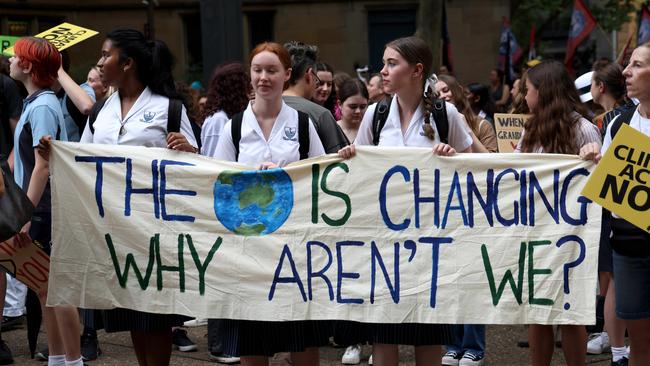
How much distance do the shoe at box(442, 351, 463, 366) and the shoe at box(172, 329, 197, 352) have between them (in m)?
1.82

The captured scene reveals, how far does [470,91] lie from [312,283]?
17.0 feet

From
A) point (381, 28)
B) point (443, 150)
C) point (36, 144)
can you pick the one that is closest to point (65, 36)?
point (36, 144)

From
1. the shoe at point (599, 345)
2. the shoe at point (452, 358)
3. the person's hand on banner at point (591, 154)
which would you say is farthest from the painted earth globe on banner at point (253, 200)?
the shoe at point (599, 345)

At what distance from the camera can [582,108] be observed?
6.28m

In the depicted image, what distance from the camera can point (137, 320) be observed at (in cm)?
585

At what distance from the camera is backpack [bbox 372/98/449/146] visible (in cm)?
561

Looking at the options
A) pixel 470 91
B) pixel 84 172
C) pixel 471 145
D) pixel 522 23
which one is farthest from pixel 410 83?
pixel 522 23

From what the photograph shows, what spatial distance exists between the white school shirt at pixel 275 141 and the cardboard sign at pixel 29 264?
58.9 inches

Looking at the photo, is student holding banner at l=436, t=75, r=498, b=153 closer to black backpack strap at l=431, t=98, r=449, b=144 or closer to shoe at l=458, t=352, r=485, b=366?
shoe at l=458, t=352, r=485, b=366

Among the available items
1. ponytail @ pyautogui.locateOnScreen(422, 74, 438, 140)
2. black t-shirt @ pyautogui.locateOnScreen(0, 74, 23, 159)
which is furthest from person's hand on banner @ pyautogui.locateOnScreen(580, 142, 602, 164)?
black t-shirt @ pyautogui.locateOnScreen(0, 74, 23, 159)

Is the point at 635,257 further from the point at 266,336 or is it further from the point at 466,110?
Answer: the point at 466,110

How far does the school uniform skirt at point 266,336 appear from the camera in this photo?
558cm

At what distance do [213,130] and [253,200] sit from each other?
2070 millimetres

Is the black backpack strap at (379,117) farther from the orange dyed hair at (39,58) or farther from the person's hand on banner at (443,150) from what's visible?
the orange dyed hair at (39,58)
